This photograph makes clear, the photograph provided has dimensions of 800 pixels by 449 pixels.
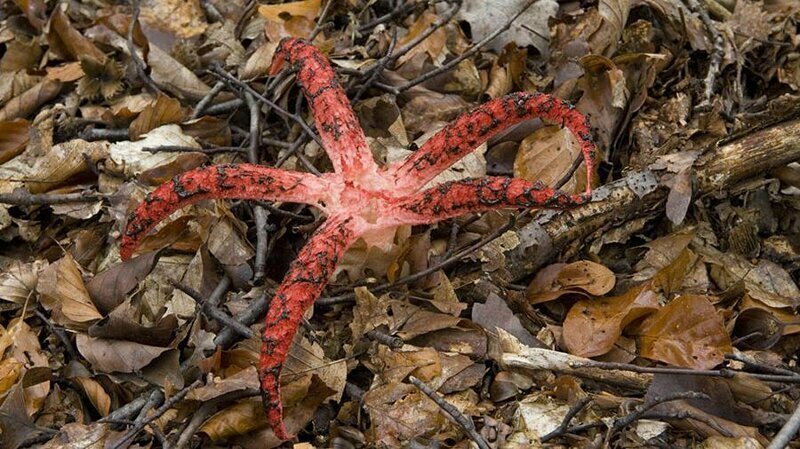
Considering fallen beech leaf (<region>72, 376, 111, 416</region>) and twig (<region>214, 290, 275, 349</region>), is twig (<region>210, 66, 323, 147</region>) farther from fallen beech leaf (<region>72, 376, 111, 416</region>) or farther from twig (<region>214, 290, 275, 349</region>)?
fallen beech leaf (<region>72, 376, 111, 416</region>)

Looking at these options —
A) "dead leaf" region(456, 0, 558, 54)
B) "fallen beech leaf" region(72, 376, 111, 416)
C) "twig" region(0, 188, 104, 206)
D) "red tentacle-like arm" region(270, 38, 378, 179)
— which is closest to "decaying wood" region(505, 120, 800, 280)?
"red tentacle-like arm" region(270, 38, 378, 179)

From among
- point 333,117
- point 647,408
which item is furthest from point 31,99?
point 647,408

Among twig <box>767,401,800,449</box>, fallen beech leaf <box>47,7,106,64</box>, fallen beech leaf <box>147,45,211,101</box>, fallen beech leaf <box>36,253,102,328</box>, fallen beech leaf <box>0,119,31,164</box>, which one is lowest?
fallen beech leaf <box>36,253,102,328</box>

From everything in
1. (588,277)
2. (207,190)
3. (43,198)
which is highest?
(207,190)

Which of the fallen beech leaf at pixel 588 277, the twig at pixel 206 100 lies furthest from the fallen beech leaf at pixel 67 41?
the fallen beech leaf at pixel 588 277

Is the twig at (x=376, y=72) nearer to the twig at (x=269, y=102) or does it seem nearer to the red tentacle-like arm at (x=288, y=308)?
the twig at (x=269, y=102)

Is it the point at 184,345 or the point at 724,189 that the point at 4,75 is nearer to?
the point at 184,345

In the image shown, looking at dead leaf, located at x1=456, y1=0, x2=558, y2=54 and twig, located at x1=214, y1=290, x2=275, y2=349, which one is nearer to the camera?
twig, located at x1=214, y1=290, x2=275, y2=349

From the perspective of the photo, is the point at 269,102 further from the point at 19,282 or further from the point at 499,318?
the point at 499,318
